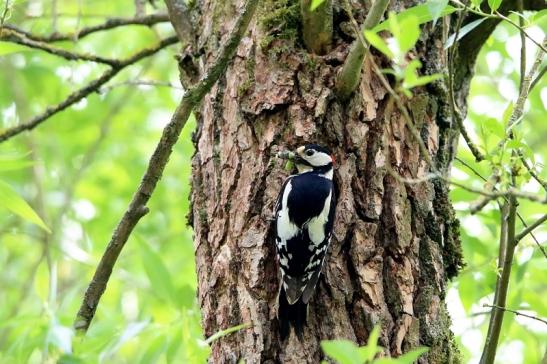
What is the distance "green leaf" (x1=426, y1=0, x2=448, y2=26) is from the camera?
2.14 metres

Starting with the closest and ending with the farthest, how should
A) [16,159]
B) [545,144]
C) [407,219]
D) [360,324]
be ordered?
1. [16,159]
2. [360,324]
3. [407,219]
4. [545,144]

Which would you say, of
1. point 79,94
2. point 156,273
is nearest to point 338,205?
point 156,273

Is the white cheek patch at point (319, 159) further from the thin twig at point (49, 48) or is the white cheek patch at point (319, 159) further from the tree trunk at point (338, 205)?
the thin twig at point (49, 48)

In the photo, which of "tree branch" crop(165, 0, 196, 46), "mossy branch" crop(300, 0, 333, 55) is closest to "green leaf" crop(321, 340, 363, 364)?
"mossy branch" crop(300, 0, 333, 55)

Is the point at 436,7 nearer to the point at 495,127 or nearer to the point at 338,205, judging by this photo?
the point at 495,127

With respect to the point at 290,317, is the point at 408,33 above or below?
above

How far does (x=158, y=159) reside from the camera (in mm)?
2549

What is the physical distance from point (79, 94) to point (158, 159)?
1.43m

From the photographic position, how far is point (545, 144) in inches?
273

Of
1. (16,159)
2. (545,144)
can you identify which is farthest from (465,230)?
(545,144)

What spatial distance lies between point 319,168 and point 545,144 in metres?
4.42

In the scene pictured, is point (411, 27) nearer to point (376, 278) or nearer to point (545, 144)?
point (376, 278)

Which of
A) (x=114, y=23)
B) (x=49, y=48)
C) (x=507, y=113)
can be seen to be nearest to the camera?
(x=507, y=113)

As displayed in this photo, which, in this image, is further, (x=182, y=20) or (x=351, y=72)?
(x=182, y=20)
